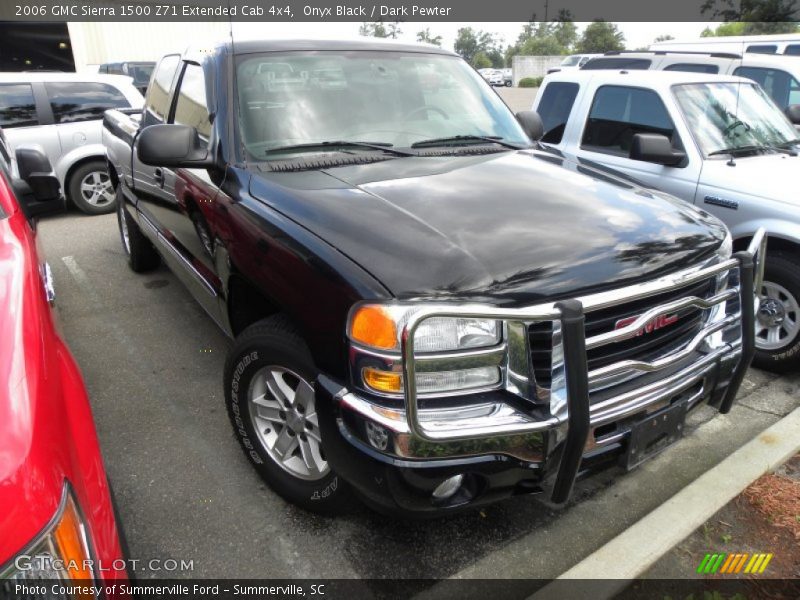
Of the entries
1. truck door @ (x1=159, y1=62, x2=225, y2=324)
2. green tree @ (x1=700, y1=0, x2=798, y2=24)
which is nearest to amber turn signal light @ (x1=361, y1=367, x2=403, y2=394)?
truck door @ (x1=159, y1=62, x2=225, y2=324)

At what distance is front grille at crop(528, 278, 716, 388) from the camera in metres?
1.92

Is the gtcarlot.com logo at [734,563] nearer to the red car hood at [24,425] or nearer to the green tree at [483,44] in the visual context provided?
the red car hood at [24,425]

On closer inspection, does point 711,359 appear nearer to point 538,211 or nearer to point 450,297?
point 538,211

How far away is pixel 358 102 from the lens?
3168 millimetres

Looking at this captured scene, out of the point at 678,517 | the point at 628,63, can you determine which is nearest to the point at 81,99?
the point at 628,63

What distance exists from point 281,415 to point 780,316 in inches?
131

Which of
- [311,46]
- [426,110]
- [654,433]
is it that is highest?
[311,46]

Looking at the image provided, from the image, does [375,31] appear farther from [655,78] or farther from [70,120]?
[655,78]

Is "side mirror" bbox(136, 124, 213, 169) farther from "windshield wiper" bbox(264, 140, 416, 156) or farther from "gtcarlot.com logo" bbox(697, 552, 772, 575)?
"gtcarlot.com logo" bbox(697, 552, 772, 575)

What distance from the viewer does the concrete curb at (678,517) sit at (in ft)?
7.38

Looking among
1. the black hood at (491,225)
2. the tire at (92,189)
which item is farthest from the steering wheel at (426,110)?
the tire at (92,189)

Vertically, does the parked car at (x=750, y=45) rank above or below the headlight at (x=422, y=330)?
above

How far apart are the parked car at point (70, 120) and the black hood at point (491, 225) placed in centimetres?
610

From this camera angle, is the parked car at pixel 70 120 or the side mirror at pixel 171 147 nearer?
the side mirror at pixel 171 147
